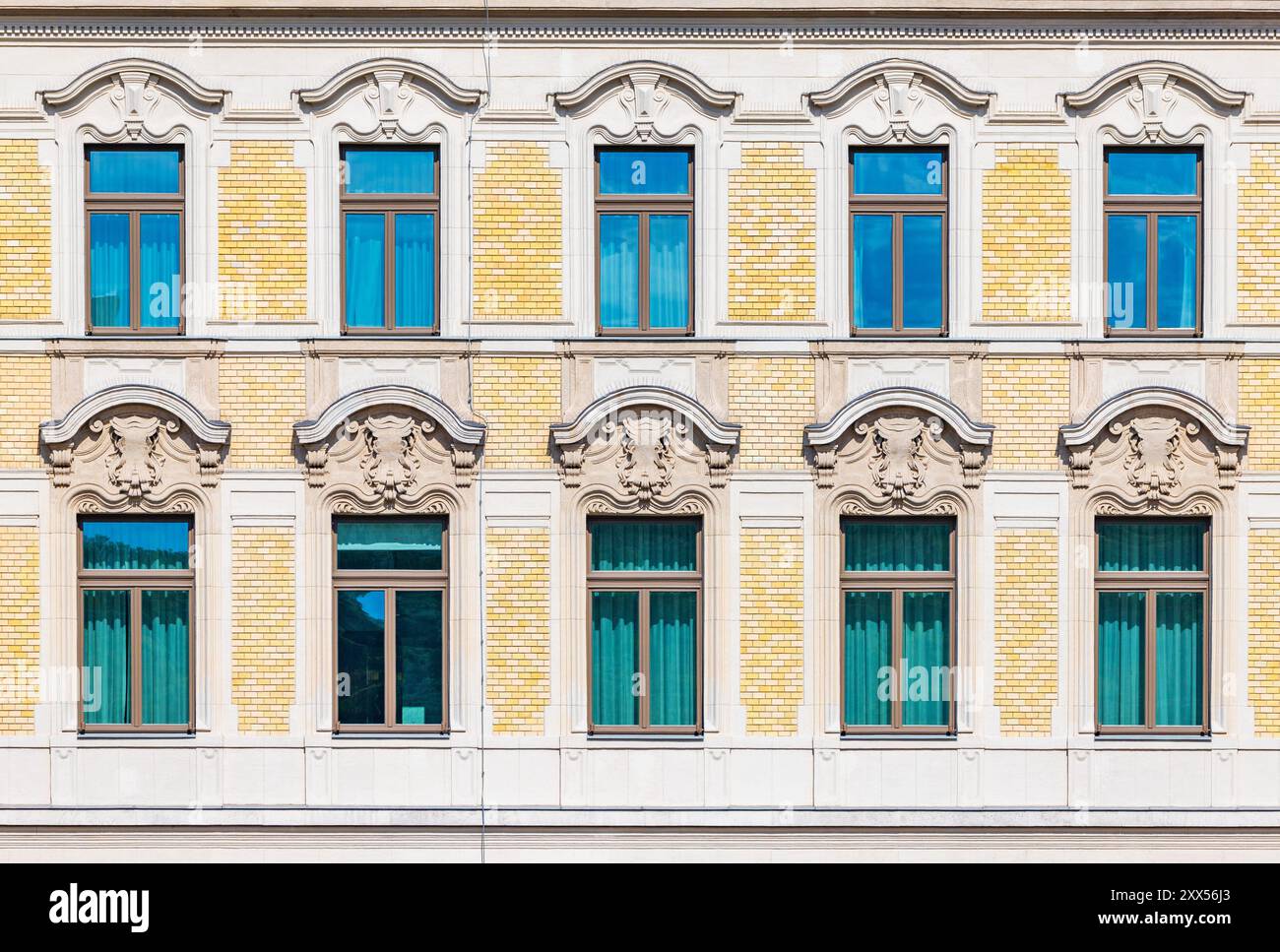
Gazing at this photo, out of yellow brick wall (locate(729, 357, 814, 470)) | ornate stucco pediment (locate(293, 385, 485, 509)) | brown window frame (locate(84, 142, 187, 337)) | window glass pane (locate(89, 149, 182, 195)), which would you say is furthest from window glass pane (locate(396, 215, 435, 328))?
yellow brick wall (locate(729, 357, 814, 470))

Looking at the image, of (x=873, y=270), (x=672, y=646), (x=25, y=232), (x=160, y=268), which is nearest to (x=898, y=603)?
(x=672, y=646)

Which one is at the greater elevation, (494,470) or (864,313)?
(864,313)

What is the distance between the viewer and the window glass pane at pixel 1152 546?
13320 millimetres

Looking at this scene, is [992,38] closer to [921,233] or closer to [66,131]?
[921,233]

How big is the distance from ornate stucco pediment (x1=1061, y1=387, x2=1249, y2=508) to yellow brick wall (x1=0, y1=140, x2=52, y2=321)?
8.91 metres

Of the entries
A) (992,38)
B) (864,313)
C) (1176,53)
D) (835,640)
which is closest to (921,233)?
(864,313)

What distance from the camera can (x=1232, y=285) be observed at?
43.3 ft

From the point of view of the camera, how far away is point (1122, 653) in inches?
527

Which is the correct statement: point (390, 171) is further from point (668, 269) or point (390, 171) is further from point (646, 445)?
point (646, 445)

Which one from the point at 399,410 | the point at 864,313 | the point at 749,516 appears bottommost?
the point at 749,516

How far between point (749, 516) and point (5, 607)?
6462 millimetres

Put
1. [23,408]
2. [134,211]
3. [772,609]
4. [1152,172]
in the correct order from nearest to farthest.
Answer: [23,408] → [772,609] → [134,211] → [1152,172]

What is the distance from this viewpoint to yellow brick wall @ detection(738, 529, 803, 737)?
43.1 feet

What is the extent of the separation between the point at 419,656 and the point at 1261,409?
25.0 feet
